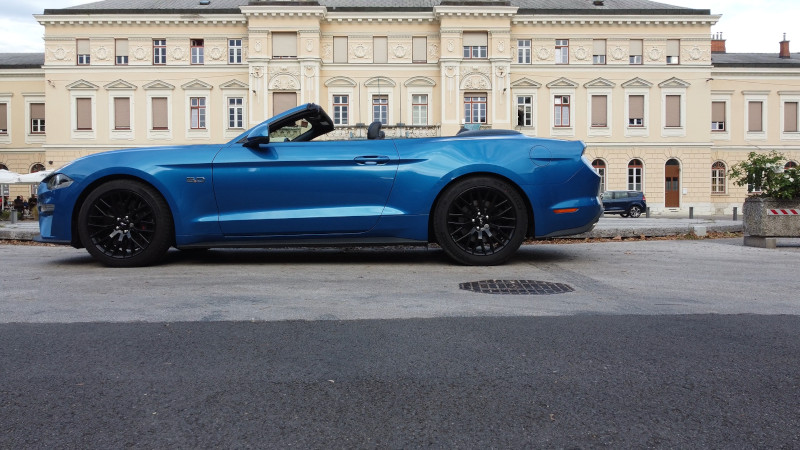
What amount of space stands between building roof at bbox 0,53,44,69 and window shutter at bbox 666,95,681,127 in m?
43.0

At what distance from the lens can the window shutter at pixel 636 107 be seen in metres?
41.9

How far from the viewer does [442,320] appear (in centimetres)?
363

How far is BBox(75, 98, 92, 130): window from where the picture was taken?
41375 millimetres

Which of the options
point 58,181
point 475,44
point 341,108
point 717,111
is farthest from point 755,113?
point 58,181

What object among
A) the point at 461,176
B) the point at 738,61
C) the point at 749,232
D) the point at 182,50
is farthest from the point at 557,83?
the point at 461,176

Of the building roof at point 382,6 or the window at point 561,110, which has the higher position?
the building roof at point 382,6

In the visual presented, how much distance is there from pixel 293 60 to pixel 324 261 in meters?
35.6

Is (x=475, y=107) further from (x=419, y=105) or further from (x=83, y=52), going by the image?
(x=83, y=52)

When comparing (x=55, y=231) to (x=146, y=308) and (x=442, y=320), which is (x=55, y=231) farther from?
(x=442, y=320)

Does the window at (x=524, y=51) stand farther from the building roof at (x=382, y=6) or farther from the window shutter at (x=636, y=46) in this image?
the window shutter at (x=636, y=46)

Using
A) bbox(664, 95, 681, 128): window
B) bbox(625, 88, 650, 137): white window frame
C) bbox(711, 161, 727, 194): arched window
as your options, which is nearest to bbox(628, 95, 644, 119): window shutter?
bbox(625, 88, 650, 137): white window frame

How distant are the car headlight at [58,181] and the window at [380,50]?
122 feet

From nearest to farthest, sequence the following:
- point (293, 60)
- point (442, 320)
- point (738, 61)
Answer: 1. point (442, 320)
2. point (293, 60)
3. point (738, 61)

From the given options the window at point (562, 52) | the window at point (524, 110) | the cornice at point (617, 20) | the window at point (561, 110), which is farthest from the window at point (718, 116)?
the window at point (524, 110)
